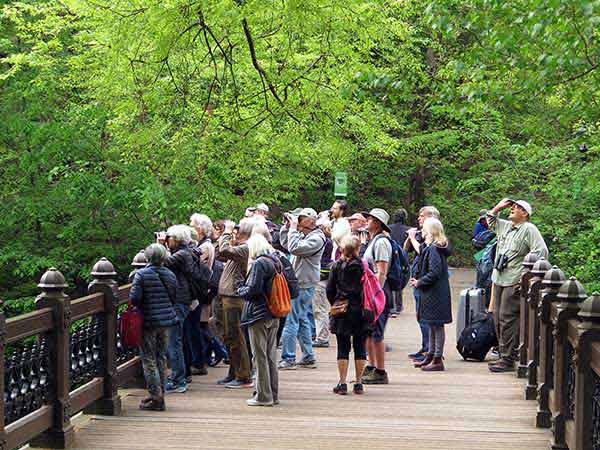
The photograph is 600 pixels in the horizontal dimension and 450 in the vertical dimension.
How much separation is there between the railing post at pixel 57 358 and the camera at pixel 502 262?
19.6 feet

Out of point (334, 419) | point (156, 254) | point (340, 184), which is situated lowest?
point (334, 419)

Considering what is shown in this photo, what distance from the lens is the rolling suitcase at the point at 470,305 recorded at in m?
14.2

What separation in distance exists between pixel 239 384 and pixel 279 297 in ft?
5.76

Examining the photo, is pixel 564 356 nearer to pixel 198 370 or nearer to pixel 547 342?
pixel 547 342

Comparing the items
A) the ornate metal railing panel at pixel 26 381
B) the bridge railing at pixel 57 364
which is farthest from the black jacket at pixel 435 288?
the ornate metal railing panel at pixel 26 381

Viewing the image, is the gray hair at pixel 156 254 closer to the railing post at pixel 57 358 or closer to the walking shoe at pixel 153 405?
the walking shoe at pixel 153 405

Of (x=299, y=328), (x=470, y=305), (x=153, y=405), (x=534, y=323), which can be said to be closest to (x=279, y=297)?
(x=153, y=405)

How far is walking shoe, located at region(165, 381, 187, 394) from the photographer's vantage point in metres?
11.0

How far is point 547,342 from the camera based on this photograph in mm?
9547

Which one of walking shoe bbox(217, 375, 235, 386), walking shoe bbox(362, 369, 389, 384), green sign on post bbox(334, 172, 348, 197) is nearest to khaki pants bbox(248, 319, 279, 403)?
walking shoe bbox(217, 375, 235, 386)

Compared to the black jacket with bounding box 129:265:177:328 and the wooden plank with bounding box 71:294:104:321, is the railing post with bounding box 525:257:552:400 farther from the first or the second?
the wooden plank with bounding box 71:294:104:321

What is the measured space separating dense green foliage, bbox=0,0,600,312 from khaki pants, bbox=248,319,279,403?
248 centimetres

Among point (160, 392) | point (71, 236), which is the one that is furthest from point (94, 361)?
point (71, 236)

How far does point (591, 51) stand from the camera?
332 inches
